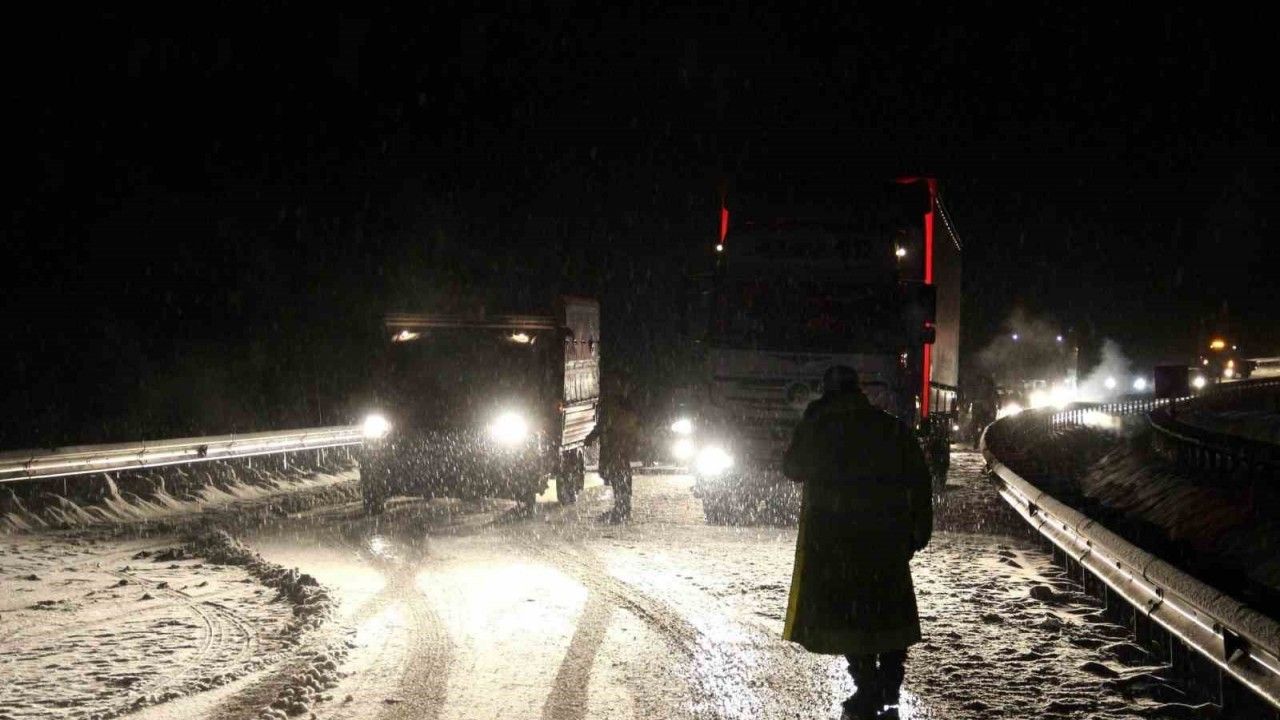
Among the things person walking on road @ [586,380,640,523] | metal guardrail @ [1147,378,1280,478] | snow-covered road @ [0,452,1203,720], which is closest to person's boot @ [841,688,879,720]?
snow-covered road @ [0,452,1203,720]

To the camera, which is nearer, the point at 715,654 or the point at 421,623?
the point at 715,654

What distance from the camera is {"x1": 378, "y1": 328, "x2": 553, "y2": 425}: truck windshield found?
1608 centimetres

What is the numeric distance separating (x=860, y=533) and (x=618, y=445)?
978cm

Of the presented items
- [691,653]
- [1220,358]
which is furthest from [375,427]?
[1220,358]

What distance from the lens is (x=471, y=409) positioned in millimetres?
15961

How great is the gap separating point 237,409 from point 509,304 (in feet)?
63.0

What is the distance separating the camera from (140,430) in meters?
26.0

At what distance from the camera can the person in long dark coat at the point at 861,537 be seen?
216 inches

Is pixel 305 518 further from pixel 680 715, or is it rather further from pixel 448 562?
pixel 680 715

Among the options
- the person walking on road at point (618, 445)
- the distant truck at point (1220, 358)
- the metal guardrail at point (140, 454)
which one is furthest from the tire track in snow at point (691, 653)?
the distant truck at point (1220, 358)

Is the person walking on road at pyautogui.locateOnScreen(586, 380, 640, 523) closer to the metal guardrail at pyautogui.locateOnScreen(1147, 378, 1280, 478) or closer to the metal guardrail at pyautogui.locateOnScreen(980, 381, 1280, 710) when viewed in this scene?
the metal guardrail at pyautogui.locateOnScreen(980, 381, 1280, 710)

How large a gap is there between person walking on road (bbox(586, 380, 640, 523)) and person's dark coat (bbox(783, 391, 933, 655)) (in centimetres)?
910

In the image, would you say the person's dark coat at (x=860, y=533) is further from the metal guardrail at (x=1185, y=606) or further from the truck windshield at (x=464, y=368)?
the truck windshield at (x=464, y=368)

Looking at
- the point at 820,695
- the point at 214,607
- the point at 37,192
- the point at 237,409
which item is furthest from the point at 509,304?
the point at 37,192
